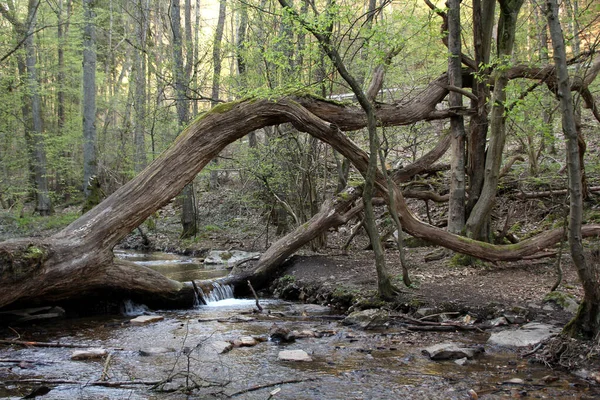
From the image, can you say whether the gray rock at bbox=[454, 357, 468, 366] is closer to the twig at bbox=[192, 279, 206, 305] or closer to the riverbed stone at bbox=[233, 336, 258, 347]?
the riverbed stone at bbox=[233, 336, 258, 347]

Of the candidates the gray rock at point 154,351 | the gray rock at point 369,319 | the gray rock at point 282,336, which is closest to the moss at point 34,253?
the gray rock at point 154,351

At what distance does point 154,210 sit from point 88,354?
282cm

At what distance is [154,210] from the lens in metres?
7.52

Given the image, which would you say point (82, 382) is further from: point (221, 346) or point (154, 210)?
point (154, 210)

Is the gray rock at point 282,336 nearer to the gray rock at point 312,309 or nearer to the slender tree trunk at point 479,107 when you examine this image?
the gray rock at point 312,309

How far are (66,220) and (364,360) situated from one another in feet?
49.6

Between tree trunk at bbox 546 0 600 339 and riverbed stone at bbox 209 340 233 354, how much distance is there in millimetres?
3709

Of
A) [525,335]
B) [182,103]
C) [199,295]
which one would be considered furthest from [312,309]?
[182,103]

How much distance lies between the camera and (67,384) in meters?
4.28

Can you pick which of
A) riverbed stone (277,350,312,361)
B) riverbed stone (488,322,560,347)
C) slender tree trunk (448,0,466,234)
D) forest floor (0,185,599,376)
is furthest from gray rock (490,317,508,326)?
slender tree trunk (448,0,466,234)

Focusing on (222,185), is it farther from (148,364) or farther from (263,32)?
(148,364)

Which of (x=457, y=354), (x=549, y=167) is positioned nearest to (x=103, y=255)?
(x=457, y=354)

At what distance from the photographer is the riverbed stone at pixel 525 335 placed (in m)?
5.20

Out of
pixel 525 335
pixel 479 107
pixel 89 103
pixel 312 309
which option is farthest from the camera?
pixel 89 103
